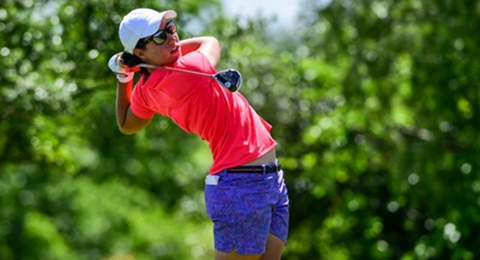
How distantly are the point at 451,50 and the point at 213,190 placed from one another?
8839 mm

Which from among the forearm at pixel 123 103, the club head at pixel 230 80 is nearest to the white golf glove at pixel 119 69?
the forearm at pixel 123 103

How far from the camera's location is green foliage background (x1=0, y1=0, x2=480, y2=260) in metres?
9.91

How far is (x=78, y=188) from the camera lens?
93.6 feet

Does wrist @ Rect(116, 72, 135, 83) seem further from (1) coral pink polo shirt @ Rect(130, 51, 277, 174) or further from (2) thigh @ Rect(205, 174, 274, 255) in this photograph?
(2) thigh @ Rect(205, 174, 274, 255)

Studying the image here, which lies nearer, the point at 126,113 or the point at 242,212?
the point at 242,212

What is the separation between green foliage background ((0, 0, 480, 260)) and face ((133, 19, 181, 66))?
179 inches

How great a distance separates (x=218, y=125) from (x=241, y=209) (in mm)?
361

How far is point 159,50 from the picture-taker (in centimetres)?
510

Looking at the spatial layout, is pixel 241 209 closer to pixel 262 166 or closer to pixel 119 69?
pixel 262 166

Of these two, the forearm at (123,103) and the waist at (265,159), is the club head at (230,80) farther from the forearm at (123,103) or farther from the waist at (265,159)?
the forearm at (123,103)

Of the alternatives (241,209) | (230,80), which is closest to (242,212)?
(241,209)

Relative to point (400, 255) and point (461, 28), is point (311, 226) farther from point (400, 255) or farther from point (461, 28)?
point (461, 28)

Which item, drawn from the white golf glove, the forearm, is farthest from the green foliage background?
the white golf glove

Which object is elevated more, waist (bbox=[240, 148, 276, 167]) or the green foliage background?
waist (bbox=[240, 148, 276, 167])
